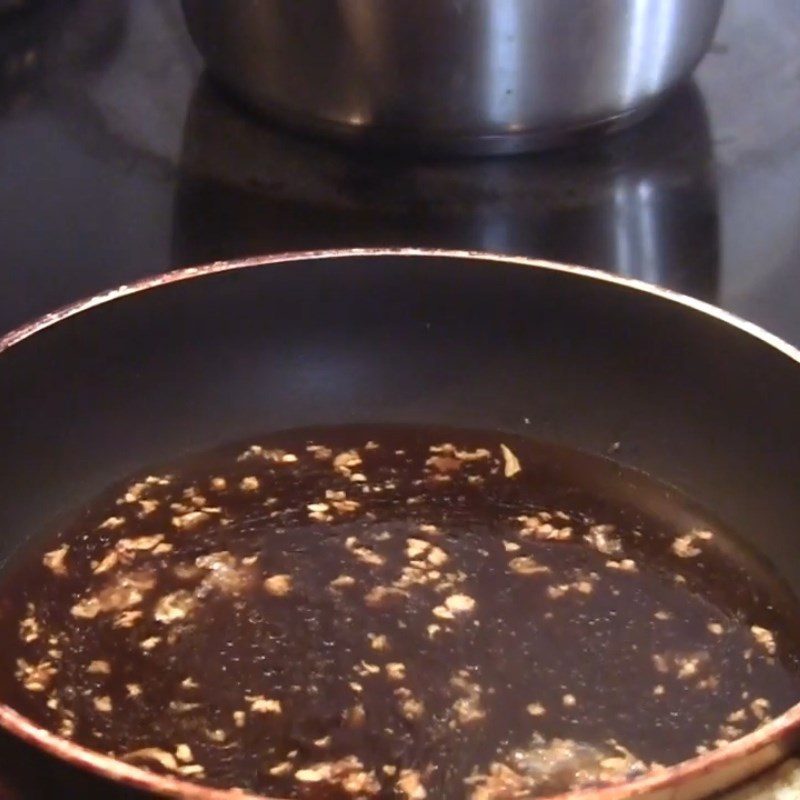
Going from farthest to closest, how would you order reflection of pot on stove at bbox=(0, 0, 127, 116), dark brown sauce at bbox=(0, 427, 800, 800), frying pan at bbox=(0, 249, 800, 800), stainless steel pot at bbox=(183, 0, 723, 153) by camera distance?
reflection of pot on stove at bbox=(0, 0, 127, 116), stainless steel pot at bbox=(183, 0, 723, 153), frying pan at bbox=(0, 249, 800, 800), dark brown sauce at bbox=(0, 427, 800, 800)

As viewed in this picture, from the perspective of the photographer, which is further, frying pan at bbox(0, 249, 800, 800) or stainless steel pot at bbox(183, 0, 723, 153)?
stainless steel pot at bbox(183, 0, 723, 153)

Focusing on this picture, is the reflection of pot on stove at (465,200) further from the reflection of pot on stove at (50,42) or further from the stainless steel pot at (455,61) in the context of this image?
the reflection of pot on stove at (50,42)

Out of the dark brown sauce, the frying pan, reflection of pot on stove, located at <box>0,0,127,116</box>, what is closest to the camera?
the dark brown sauce

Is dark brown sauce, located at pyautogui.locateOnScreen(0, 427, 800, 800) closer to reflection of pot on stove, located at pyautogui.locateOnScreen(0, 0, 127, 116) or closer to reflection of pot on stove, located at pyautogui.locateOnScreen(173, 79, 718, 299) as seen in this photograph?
reflection of pot on stove, located at pyautogui.locateOnScreen(173, 79, 718, 299)

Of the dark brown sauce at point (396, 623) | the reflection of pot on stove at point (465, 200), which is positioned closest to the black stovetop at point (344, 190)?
the reflection of pot on stove at point (465, 200)

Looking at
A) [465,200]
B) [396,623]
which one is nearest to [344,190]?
[465,200]

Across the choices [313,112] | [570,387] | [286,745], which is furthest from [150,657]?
[313,112]

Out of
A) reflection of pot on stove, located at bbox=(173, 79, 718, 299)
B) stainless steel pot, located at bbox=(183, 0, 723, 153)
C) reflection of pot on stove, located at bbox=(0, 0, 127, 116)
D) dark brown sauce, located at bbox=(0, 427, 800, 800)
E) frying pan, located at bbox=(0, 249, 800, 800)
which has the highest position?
stainless steel pot, located at bbox=(183, 0, 723, 153)

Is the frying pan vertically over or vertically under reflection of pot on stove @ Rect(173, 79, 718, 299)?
under

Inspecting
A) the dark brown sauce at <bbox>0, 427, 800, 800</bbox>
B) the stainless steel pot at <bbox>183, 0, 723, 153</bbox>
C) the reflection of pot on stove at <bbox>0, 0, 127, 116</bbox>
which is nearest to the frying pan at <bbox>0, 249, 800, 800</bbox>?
the dark brown sauce at <bbox>0, 427, 800, 800</bbox>
